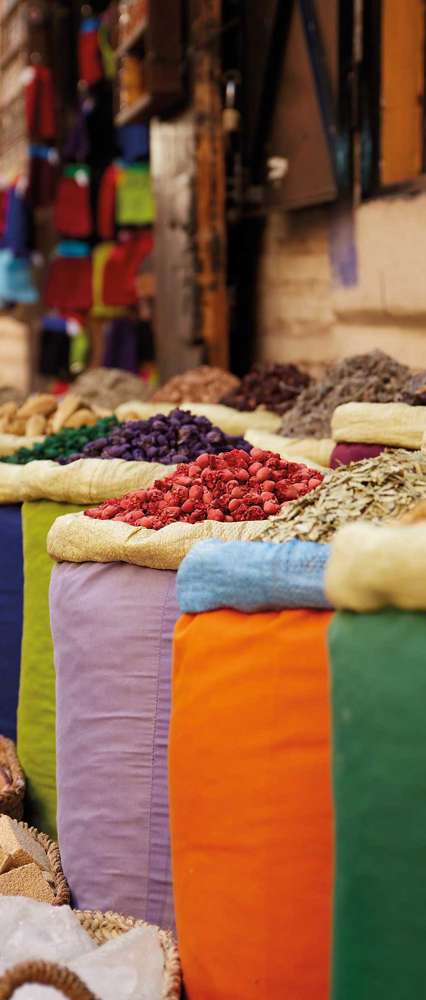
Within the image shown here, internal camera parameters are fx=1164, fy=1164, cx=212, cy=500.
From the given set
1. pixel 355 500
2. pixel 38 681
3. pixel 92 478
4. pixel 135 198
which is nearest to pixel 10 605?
pixel 38 681

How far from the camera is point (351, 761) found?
99cm

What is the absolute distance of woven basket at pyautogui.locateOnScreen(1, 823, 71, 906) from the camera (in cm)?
158

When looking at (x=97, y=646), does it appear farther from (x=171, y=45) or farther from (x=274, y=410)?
(x=171, y=45)

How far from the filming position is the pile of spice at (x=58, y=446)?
2277 millimetres

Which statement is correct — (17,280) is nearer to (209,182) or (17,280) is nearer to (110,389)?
(209,182)

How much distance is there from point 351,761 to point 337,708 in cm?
5

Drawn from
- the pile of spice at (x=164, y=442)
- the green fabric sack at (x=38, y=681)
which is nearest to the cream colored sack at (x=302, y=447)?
the pile of spice at (x=164, y=442)

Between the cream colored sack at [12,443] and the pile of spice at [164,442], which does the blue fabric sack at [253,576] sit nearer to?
the pile of spice at [164,442]

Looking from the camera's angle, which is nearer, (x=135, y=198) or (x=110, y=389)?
(x=110, y=389)

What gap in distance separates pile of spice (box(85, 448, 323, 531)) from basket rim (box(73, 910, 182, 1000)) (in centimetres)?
50

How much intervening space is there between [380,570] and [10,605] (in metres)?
1.32

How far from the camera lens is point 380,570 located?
3.11 feet

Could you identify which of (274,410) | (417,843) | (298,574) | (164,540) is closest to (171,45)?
(274,410)

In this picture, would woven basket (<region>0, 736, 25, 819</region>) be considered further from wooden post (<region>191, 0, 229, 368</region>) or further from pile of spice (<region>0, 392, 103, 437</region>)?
wooden post (<region>191, 0, 229, 368</region>)
